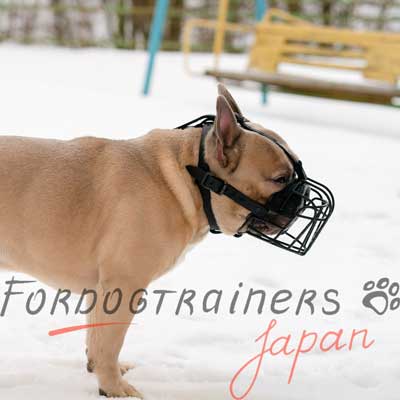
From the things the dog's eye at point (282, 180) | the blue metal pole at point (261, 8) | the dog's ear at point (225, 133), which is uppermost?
the dog's ear at point (225, 133)

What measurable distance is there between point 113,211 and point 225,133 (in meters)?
0.41

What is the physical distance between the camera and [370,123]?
23.0 ft

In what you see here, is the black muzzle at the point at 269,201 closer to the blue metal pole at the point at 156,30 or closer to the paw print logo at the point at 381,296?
the paw print logo at the point at 381,296

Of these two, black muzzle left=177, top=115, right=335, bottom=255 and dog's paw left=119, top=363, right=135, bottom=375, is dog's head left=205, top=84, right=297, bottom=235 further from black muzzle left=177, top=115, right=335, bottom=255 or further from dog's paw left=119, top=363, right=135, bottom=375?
dog's paw left=119, top=363, right=135, bottom=375

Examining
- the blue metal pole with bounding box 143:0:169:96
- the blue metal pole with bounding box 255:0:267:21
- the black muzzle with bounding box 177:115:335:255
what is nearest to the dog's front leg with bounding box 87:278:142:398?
the black muzzle with bounding box 177:115:335:255

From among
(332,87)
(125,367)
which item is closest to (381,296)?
(125,367)

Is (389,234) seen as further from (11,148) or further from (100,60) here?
(100,60)

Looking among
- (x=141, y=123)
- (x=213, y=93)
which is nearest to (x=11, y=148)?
(x=141, y=123)

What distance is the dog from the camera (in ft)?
6.23

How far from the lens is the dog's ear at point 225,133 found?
1.91 m

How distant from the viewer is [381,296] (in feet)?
9.58

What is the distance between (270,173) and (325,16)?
1182cm

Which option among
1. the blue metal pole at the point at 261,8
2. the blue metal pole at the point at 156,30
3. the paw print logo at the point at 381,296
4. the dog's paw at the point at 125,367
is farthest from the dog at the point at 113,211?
the blue metal pole at the point at 261,8

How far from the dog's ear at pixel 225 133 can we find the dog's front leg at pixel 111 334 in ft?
1.53
